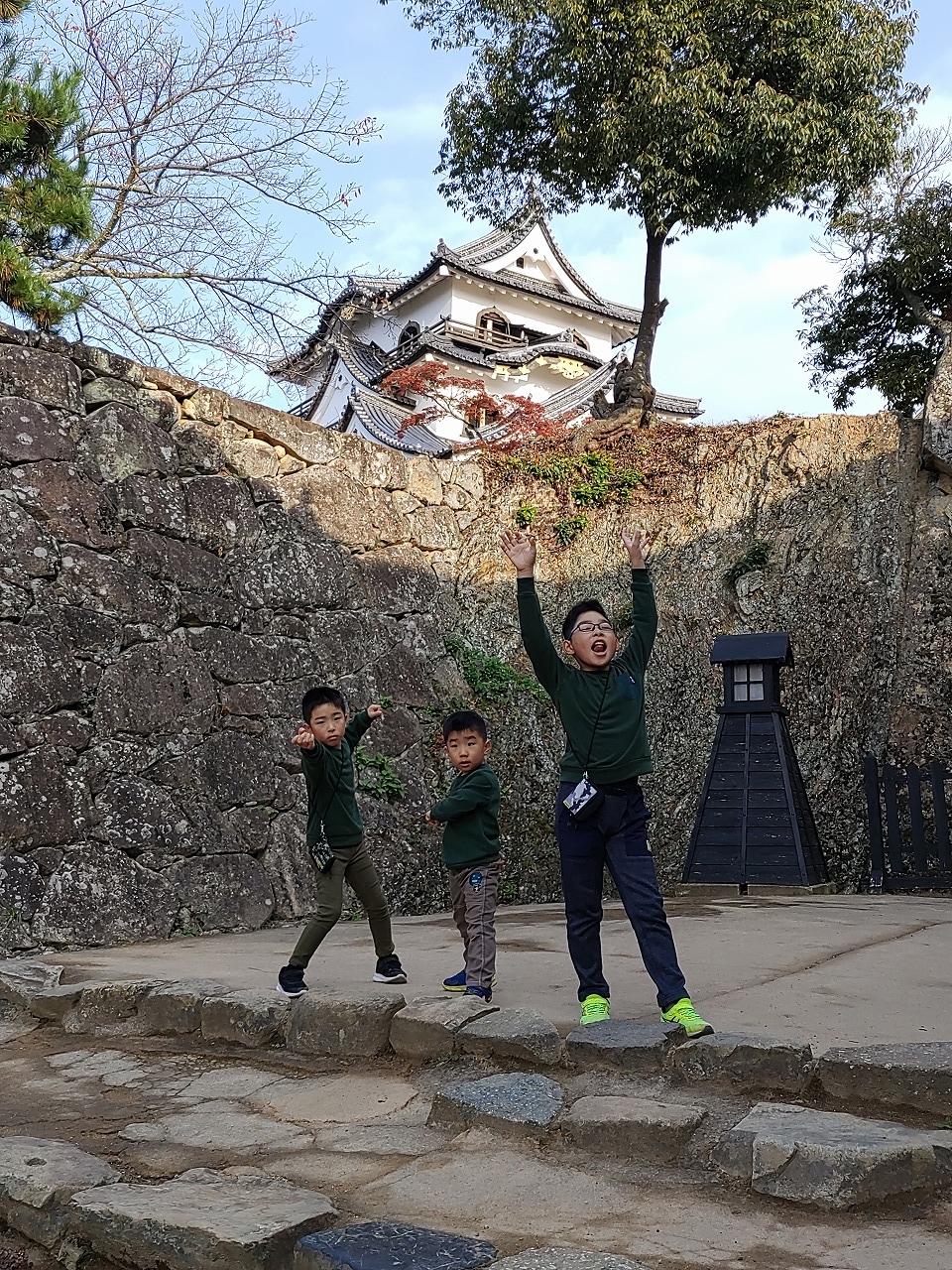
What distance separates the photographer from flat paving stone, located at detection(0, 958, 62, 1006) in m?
4.43

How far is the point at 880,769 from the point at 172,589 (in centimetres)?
621

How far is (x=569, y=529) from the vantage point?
10.2 m

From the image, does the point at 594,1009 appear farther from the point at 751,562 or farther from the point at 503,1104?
the point at 751,562

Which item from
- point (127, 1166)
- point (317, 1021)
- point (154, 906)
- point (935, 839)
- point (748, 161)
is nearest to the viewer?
point (127, 1166)

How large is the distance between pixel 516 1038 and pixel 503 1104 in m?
0.36

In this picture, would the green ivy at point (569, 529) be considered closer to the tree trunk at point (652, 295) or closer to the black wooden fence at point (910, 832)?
the tree trunk at point (652, 295)

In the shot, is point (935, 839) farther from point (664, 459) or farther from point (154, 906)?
point (154, 906)

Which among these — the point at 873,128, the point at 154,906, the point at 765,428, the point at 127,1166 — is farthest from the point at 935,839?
the point at 873,128

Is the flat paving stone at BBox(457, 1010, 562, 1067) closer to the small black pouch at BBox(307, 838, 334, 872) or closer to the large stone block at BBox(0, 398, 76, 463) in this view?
the small black pouch at BBox(307, 838, 334, 872)

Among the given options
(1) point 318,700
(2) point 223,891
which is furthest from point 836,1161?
(2) point 223,891

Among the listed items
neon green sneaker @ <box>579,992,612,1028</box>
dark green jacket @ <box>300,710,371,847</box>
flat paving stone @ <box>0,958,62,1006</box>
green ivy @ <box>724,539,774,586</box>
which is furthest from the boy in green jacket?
green ivy @ <box>724,539,774,586</box>

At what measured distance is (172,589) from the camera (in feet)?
23.5

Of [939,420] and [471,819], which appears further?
[939,420]

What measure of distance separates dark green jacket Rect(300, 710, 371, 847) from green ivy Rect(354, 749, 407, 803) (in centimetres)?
351
